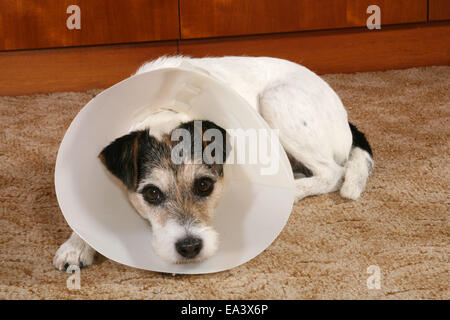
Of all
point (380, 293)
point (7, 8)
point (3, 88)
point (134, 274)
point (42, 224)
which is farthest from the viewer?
point (3, 88)

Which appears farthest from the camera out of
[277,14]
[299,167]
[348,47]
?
[348,47]

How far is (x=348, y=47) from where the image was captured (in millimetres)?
4066

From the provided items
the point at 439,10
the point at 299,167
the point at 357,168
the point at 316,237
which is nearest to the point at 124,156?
the point at 316,237

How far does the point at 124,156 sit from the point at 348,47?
2.66 metres

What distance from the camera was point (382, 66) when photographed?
416cm

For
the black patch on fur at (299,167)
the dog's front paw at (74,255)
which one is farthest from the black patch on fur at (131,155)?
the black patch on fur at (299,167)

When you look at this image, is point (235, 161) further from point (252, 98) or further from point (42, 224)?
point (42, 224)

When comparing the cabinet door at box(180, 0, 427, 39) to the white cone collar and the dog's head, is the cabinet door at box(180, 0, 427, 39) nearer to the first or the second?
the white cone collar

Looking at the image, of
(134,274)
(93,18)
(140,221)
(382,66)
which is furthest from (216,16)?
(134,274)

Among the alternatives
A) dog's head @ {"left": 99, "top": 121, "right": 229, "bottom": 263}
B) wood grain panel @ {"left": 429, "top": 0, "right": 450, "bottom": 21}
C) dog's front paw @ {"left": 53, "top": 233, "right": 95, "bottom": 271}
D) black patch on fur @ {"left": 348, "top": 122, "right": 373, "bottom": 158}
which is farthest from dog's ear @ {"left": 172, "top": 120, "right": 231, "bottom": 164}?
wood grain panel @ {"left": 429, "top": 0, "right": 450, "bottom": 21}

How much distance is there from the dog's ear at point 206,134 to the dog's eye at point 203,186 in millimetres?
105

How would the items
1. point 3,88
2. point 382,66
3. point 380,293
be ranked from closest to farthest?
1. point 380,293
2. point 3,88
3. point 382,66

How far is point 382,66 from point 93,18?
2.23 m

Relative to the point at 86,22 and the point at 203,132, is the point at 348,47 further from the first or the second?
the point at 203,132
